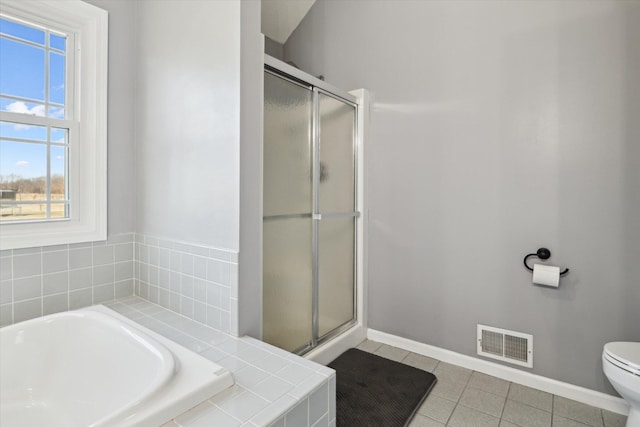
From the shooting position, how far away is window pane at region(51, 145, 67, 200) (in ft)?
6.43

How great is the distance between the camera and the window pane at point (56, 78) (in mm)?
1953

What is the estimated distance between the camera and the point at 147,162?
2.17m

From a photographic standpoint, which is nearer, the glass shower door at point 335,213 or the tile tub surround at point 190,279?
the tile tub surround at point 190,279

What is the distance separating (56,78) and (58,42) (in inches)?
8.2

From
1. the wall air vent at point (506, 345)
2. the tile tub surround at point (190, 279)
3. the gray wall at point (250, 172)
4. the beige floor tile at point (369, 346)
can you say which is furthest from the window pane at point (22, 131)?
the wall air vent at point (506, 345)

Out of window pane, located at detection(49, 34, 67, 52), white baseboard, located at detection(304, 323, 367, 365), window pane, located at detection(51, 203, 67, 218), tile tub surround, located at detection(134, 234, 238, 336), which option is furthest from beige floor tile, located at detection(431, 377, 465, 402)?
window pane, located at detection(49, 34, 67, 52)

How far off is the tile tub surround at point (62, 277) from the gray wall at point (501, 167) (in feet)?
5.72

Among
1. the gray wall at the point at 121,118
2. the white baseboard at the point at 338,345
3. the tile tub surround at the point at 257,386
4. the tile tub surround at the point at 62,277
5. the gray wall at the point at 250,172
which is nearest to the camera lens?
the tile tub surround at the point at 257,386

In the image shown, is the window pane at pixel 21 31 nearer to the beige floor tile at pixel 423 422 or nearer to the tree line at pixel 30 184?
the tree line at pixel 30 184

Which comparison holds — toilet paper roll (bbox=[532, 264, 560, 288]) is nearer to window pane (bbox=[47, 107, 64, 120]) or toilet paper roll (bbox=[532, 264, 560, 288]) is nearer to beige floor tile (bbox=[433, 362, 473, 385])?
beige floor tile (bbox=[433, 362, 473, 385])

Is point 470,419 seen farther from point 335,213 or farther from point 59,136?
point 59,136

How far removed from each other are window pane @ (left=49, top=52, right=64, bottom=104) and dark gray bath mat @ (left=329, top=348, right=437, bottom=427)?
231 centimetres

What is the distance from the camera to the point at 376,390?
2.00 metres

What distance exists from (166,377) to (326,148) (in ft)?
5.41
